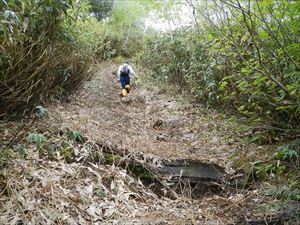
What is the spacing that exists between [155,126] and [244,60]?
352 cm

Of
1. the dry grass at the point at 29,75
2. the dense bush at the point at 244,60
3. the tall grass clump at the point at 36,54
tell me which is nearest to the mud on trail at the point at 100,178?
the dry grass at the point at 29,75

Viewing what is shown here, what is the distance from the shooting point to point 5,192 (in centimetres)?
311

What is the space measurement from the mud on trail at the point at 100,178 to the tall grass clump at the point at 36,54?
0.42 m

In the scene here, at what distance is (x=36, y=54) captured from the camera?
15.4 ft

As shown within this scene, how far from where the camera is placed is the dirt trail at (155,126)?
5156 mm

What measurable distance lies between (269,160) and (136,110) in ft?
15.2

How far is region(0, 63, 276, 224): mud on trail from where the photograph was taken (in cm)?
316

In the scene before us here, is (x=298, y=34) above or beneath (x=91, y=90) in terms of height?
above

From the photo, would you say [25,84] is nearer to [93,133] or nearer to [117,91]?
[93,133]

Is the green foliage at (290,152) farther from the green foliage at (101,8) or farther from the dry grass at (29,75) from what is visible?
the green foliage at (101,8)

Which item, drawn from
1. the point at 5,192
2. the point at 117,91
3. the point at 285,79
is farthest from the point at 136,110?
the point at 5,192

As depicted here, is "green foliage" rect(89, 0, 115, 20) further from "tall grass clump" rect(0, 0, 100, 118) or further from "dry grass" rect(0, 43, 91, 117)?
"dry grass" rect(0, 43, 91, 117)

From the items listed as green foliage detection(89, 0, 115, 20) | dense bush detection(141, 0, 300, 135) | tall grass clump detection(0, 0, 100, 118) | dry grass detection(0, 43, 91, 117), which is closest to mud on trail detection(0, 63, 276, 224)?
dry grass detection(0, 43, 91, 117)

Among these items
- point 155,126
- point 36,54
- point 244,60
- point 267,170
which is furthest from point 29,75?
point 267,170
